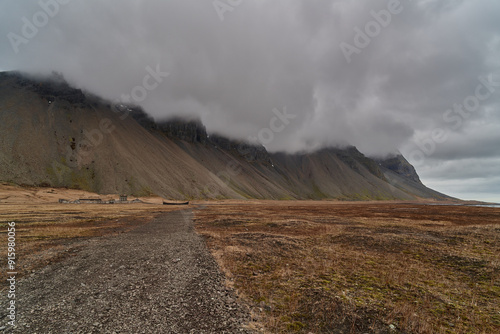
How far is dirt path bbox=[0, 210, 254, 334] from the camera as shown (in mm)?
9180

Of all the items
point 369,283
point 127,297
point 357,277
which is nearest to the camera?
point 127,297

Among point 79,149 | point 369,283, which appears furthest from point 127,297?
point 79,149

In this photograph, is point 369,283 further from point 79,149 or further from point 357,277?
point 79,149


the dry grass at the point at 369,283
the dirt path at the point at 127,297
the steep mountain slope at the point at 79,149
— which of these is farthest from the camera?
the steep mountain slope at the point at 79,149

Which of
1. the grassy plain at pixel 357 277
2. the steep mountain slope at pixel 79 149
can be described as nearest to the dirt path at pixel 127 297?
the grassy plain at pixel 357 277

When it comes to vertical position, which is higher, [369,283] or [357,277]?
[369,283]

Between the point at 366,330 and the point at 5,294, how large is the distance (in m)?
17.9

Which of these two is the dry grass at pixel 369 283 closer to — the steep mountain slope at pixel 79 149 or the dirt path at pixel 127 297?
the dirt path at pixel 127 297

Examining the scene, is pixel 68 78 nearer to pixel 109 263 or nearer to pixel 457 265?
pixel 109 263

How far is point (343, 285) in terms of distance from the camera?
534 inches

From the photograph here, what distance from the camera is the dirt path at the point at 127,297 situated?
9180mm

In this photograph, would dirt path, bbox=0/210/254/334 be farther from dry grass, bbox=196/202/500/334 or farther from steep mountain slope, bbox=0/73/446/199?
steep mountain slope, bbox=0/73/446/199

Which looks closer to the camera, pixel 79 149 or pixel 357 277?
pixel 357 277

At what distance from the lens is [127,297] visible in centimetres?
1188
